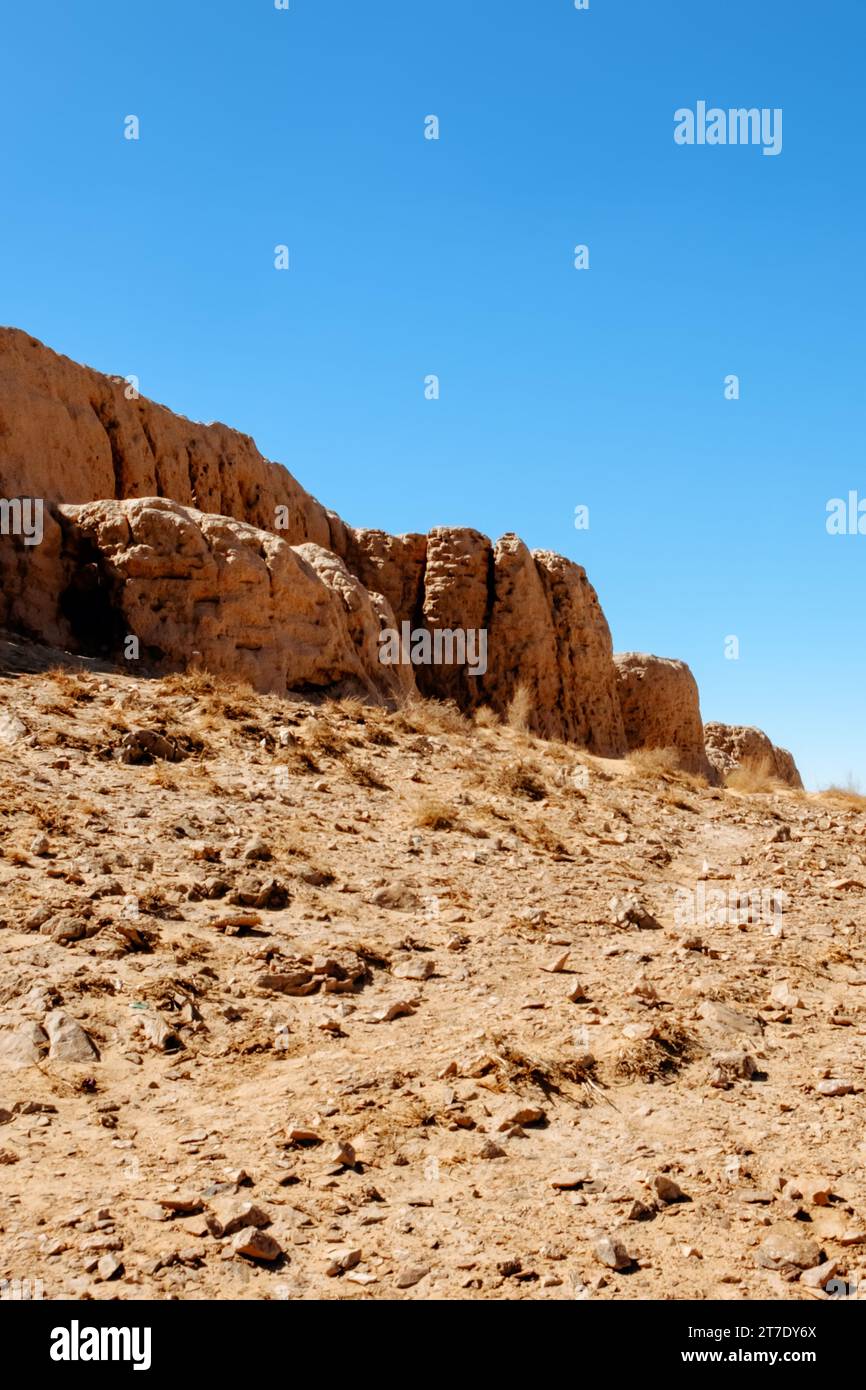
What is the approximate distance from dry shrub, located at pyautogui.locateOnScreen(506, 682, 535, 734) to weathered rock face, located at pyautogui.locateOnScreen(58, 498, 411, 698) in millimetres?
3938

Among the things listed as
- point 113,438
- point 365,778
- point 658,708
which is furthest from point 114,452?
point 658,708

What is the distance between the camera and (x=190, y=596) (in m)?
13.9

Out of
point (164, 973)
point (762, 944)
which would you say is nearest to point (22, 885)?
point (164, 973)

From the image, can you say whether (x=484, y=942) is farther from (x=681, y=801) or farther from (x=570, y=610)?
(x=570, y=610)

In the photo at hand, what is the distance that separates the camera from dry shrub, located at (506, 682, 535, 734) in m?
17.7

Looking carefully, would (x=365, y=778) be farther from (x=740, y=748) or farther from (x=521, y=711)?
(x=740, y=748)

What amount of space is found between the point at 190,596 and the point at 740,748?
19.6 meters

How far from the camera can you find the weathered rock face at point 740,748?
28844mm

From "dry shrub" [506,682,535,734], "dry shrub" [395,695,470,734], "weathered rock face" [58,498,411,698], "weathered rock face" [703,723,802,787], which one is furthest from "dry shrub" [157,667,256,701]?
"weathered rock face" [703,723,802,787]

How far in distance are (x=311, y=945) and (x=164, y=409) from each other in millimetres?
12824

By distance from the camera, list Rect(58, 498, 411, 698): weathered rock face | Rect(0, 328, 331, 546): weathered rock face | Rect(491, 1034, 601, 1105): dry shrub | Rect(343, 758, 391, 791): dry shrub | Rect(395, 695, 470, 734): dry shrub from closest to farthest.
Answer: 1. Rect(491, 1034, 601, 1105): dry shrub
2. Rect(343, 758, 391, 791): dry shrub
3. Rect(395, 695, 470, 734): dry shrub
4. Rect(58, 498, 411, 698): weathered rock face
5. Rect(0, 328, 331, 546): weathered rock face

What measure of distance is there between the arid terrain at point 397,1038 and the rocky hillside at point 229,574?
11.1 ft

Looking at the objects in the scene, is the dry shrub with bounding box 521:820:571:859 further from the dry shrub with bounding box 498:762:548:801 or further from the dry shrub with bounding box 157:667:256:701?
the dry shrub with bounding box 157:667:256:701

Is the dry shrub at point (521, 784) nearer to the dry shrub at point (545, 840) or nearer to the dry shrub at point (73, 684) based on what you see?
the dry shrub at point (545, 840)
